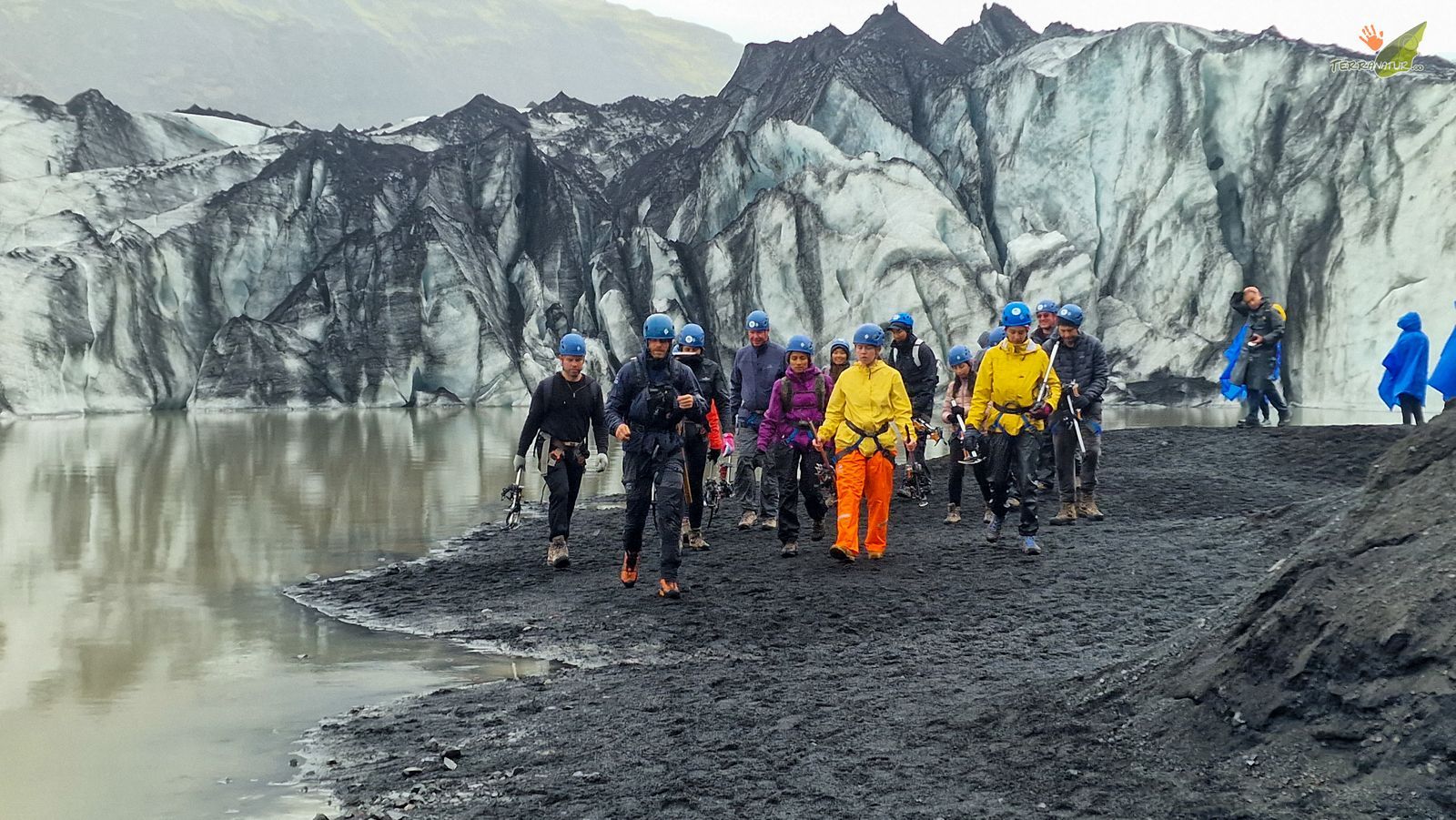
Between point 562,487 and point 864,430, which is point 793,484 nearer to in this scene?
point 864,430

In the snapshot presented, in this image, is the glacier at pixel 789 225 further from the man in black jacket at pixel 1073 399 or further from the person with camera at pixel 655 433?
the person with camera at pixel 655 433

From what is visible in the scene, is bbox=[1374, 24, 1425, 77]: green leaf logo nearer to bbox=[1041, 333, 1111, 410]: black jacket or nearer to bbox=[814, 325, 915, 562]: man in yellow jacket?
bbox=[1041, 333, 1111, 410]: black jacket

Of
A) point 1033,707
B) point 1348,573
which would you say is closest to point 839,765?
point 1033,707

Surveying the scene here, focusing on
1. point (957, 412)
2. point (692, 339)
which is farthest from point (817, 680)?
point (957, 412)

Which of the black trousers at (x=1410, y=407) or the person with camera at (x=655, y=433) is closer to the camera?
the person with camera at (x=655, y=433)

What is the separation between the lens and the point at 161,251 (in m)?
40.0

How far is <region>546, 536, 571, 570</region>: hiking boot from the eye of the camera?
873 cm

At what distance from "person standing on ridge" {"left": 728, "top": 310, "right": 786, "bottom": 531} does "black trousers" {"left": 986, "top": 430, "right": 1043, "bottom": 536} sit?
6.05 feet

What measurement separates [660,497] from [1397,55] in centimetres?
3255

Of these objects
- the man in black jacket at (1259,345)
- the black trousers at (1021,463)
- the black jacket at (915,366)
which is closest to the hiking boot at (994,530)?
the black trousers at (1021,463)

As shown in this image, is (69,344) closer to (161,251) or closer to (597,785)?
(161,251)

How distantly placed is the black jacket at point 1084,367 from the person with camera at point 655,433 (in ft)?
10.8

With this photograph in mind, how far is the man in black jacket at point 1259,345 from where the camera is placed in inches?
521

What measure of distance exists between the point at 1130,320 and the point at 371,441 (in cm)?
2205
